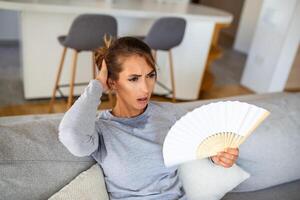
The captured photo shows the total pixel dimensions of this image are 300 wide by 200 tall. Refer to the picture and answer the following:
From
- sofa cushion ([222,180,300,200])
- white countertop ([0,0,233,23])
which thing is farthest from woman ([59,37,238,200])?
white countertop ([0,0,233,23])

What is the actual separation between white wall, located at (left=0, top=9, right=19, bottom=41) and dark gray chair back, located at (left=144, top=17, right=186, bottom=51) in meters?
2.59

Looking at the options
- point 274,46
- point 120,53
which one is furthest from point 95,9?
point 274,46

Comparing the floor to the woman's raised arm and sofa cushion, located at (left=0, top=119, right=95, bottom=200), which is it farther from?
the woman's raised arm

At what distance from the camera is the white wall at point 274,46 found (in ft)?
11.4

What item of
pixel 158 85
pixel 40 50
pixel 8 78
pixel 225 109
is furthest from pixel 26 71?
pixel 225 109

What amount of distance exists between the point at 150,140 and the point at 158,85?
7.23ft

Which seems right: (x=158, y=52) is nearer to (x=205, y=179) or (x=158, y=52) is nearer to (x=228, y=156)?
(x=205, y=179)

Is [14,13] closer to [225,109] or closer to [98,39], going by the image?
[98,39]

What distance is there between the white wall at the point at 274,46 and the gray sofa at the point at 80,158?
1880 millimetres

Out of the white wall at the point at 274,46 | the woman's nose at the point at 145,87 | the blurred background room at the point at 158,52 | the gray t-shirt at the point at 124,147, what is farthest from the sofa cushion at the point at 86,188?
the white wall at the point at 274,46

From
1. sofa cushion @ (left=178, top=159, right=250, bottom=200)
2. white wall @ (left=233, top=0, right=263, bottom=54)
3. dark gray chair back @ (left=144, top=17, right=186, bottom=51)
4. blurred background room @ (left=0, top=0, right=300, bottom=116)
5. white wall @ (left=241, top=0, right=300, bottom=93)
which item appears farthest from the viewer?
white wall @ (left=233, top=0, right=263, bottom=54)

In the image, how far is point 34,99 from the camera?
2.94 m

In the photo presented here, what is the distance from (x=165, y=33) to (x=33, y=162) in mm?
1835

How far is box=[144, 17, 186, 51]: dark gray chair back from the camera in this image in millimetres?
2533
